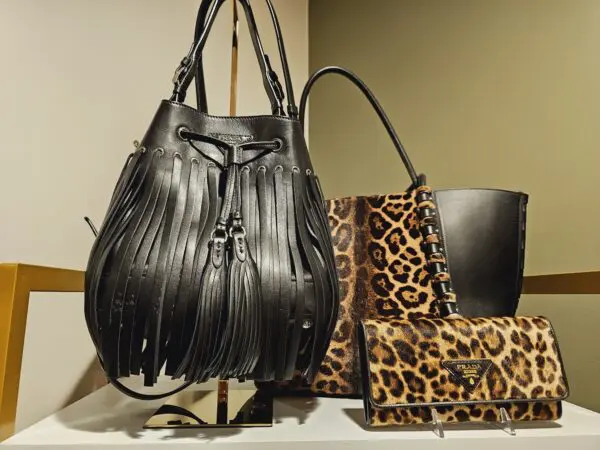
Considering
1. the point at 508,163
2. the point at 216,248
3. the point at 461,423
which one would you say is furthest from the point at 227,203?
the point at 508,163

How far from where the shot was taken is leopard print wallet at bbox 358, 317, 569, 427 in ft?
1.82

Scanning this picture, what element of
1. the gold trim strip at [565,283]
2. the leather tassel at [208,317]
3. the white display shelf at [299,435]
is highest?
the gold trim strip at [565,283]

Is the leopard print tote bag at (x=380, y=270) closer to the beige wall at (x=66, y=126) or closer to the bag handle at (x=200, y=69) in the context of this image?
the bag handle at (x=200, y=69)

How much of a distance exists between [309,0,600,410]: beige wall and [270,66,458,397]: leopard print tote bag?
37 centimetres

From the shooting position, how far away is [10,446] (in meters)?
0.48

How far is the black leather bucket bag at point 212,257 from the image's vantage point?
48 centimetres

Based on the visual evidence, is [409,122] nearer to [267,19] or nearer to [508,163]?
[508,163]

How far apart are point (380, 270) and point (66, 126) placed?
0.62 m

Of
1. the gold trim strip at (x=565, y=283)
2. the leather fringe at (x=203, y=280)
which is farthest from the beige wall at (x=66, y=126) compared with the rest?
the gold trim strip at (x=565, y=283)

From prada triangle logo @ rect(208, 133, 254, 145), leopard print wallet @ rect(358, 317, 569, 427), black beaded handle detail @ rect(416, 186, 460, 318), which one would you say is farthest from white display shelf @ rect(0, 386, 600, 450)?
prada triangle logo @ rect(208, 133, 254, 145)

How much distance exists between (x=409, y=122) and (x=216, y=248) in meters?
0.85

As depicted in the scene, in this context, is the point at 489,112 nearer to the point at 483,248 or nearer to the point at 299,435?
the point at 483,248

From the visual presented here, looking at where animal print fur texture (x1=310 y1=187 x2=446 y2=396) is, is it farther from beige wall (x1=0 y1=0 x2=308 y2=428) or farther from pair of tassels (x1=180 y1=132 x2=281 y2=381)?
beige wall (x1=0 y1=0 x2=308 y2=428)

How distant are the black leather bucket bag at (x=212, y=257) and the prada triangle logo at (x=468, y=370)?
167 mm
